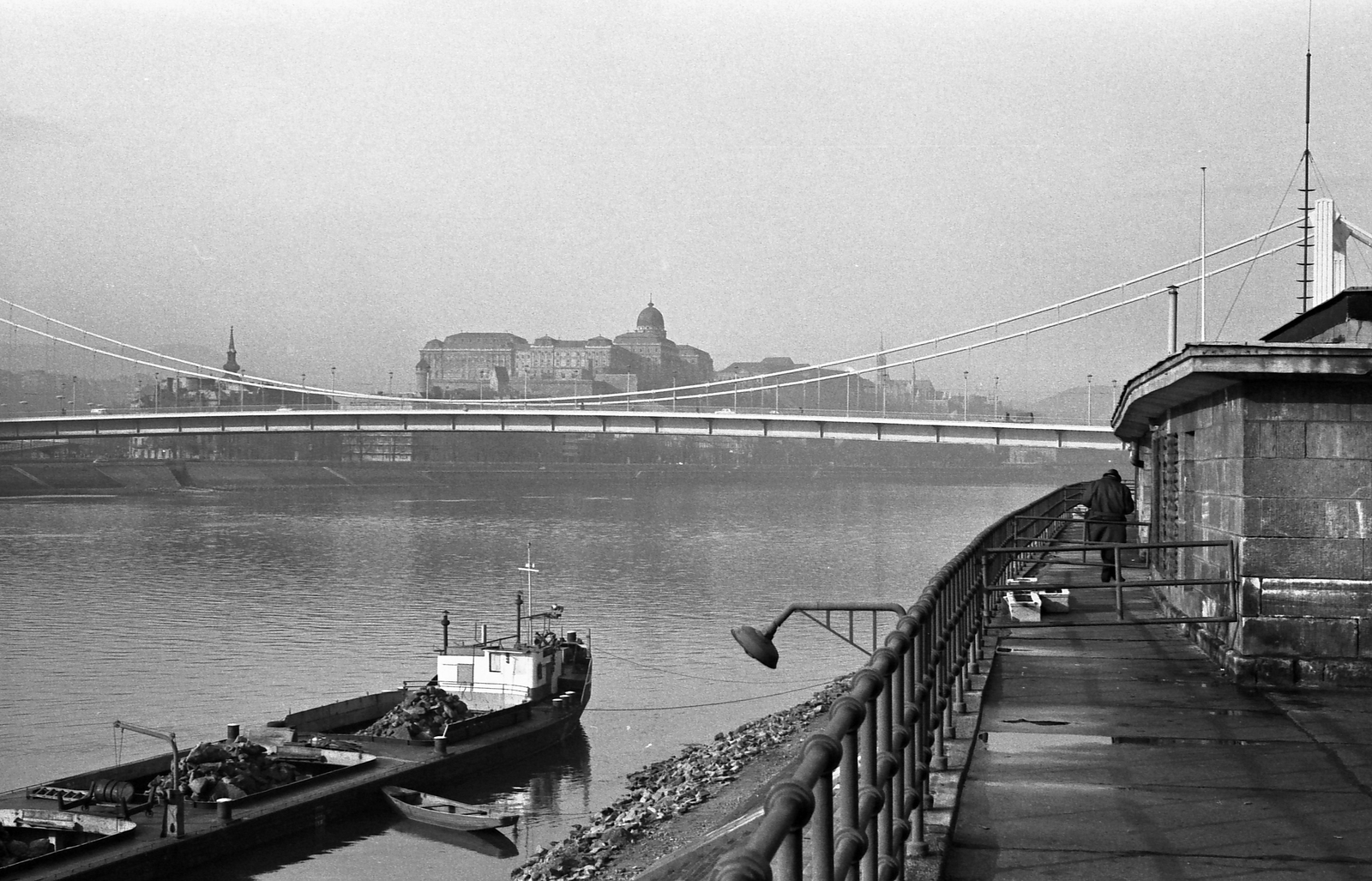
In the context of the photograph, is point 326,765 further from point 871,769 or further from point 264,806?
point 871,769

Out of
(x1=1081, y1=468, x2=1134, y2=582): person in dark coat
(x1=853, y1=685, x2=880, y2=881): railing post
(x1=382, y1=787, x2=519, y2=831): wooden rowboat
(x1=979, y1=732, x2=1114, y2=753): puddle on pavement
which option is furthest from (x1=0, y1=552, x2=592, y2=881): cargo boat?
(x1=853, y1=685, x2=880, y2=881): railing post

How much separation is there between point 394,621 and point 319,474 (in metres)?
102

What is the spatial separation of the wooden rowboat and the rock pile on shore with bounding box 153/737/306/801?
1983mm

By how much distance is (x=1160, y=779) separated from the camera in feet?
21.8

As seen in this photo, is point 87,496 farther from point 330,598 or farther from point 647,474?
point 330,598

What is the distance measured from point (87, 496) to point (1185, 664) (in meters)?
118

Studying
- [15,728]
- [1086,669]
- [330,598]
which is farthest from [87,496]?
[1086,669]

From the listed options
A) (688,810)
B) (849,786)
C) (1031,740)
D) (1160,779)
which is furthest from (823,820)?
(688,810)

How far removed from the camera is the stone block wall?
380 inches

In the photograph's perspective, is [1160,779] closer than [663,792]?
Yes

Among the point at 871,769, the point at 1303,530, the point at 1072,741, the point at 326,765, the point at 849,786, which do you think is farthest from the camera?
the point at 326,765

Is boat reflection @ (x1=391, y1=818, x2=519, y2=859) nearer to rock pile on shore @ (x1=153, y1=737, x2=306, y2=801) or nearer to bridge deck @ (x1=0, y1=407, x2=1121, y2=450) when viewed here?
rock pile on shore @ (x1=153, y1=737, x2=306, y2=801)

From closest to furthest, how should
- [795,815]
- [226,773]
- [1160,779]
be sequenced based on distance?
1. [795,815]
2. [1160,779]
3. [226,773]

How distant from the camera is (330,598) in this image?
48188 millimetres
